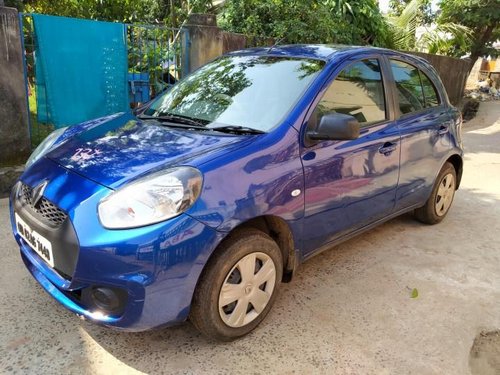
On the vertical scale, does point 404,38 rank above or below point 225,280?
above

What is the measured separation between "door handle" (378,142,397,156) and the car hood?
1.27 metres

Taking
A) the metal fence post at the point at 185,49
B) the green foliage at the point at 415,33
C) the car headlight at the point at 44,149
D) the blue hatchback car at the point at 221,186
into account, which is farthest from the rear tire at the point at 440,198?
the green foliage at the point at 415,33

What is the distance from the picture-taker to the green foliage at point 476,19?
1516cm

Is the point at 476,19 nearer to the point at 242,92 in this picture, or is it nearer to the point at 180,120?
the point at 242,92

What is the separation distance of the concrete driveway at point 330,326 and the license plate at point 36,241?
522 millimetres

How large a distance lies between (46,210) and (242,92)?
1481 mm

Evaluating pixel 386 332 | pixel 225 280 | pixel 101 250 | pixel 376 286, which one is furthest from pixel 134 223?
pixel 376 286

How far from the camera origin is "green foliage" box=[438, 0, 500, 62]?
49.7 feet

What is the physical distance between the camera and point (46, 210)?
229cm

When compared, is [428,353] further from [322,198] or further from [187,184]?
[187,184]

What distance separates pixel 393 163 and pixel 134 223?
2.19 meters

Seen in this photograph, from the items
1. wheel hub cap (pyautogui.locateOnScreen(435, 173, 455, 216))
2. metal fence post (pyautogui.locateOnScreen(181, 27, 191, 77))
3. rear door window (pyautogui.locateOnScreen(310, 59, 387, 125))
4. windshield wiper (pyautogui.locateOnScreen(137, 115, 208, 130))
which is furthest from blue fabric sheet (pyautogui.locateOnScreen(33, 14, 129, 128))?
wheel hub cap (pyautogui.locateOnScreen(435, 173, 455, 216))

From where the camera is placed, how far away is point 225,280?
2326 mm

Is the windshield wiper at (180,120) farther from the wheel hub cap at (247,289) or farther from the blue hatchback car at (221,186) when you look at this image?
the wheel hub cap at (247,289)
